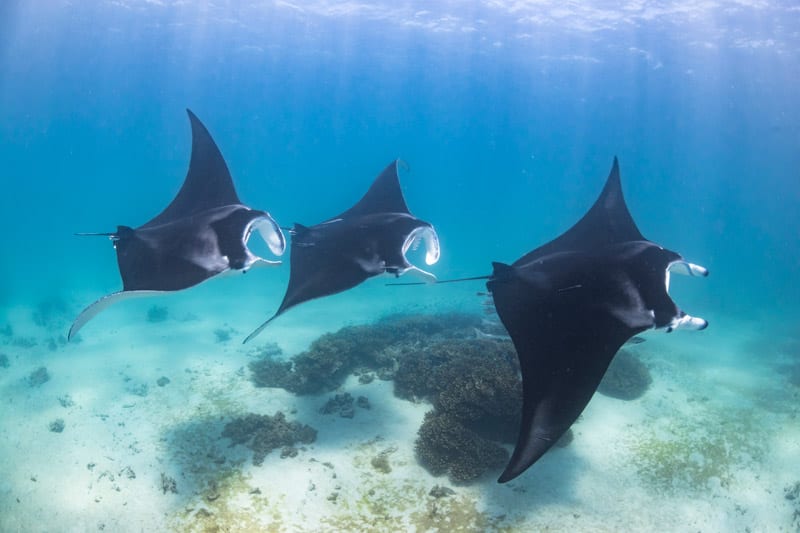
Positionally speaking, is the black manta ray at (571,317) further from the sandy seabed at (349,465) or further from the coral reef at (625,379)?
the coral reef at (625,379)

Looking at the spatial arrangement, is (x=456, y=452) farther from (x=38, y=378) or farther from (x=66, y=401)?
(x=38, y=378)

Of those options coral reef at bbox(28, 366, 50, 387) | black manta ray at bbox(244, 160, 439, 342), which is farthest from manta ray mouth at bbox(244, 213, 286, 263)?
coral reef at bbox(28, 366, 50, 387)

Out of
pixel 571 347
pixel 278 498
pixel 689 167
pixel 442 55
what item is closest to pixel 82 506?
pixel 278 498

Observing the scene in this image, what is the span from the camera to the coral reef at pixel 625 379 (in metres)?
9.17

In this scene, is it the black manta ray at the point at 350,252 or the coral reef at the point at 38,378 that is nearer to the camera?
the black manta ray at the point at 350,252

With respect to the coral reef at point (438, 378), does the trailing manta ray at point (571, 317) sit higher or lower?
higher

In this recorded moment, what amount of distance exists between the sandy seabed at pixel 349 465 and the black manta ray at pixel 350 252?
2672 mm

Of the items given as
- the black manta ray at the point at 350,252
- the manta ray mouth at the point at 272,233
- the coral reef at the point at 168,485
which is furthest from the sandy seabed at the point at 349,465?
the manta ray mouth at the point at 272,233

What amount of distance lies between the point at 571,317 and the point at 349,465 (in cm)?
432

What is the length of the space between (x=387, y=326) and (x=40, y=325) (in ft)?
56.7

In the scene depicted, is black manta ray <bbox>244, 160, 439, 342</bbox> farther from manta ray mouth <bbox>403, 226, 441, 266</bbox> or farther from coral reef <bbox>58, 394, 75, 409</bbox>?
coral reef <bbox>58, 394, 75, 409</bbox>

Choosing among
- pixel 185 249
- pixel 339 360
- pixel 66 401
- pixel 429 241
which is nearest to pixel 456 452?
pixel 429 241

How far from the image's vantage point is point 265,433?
697 cm

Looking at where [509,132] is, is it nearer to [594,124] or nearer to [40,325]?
[594,124]
